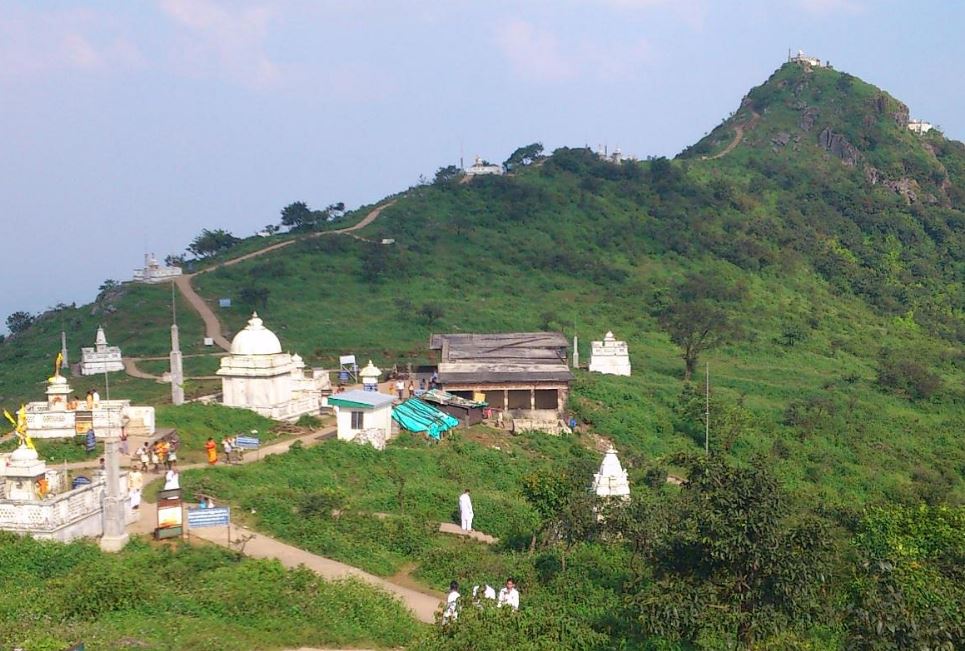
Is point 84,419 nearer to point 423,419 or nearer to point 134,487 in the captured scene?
point 134,487

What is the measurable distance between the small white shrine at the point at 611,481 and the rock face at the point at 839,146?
90127 millimetres

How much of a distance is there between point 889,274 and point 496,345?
51.5m

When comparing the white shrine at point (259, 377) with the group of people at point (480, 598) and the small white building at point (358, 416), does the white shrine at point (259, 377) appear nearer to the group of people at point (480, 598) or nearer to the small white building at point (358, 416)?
the small white building at point (358, 416)

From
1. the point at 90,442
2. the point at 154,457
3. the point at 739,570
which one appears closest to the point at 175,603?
the point at 739,570

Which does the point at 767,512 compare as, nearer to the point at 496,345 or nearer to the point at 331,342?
the point at 496,345

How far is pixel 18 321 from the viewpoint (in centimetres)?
7306

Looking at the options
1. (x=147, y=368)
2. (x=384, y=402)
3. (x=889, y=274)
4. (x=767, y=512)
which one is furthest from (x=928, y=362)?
(x=767, y=512)

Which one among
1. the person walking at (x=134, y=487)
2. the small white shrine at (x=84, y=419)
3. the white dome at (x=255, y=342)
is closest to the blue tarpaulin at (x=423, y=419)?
the white dome at (x=255, y=342)

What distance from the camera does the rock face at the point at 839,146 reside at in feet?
352

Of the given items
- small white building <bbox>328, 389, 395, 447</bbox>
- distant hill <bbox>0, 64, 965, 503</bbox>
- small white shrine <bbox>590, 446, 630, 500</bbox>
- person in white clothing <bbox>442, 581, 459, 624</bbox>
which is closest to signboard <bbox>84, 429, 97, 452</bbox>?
small white building <bbox>328, 389, 395, 447</bbox>

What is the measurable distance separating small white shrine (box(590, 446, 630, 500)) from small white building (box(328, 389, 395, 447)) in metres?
9.98

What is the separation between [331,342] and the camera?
2149 inches

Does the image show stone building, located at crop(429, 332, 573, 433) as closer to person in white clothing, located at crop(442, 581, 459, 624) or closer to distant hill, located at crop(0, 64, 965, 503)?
distant hill, located at crop(0, 64, 965, 503)

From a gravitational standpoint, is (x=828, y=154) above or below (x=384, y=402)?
above
